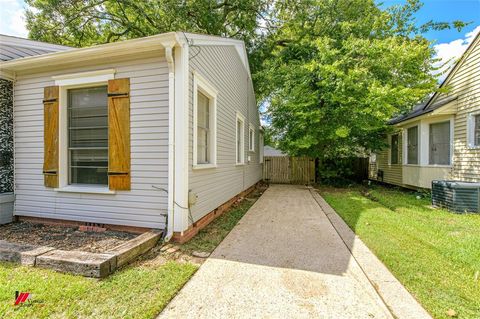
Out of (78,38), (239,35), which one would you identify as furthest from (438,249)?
(78,38)

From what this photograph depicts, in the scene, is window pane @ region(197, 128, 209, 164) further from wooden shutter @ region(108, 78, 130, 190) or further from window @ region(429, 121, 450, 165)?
window @ region(429, 121, 450, 165)

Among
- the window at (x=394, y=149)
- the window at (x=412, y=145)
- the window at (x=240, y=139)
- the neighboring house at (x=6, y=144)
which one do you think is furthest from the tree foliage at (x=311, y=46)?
the neighboring house at (x=6, y=144)

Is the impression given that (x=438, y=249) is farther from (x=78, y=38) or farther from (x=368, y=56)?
(x=78, y=38)

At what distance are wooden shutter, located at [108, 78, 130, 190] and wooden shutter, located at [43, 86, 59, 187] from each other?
1.22m

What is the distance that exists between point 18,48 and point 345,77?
9.84 m

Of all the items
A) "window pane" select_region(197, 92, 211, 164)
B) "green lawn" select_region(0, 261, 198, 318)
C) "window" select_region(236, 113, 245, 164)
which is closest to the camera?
"green lawn" select_region(0, 261, 198, 318)

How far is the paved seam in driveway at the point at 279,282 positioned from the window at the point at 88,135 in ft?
9.07

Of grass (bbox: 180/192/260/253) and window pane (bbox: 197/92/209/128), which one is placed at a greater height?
window pane (bbox: 197/92/209/128)

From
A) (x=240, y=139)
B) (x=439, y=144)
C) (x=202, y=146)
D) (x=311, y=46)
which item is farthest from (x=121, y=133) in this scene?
(x=311, y=46)

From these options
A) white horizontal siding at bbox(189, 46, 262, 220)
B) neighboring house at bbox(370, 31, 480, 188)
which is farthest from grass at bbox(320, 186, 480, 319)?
white horizontal siding at bbox(189, 46, 262, 220)

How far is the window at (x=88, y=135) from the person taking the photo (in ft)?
14.2

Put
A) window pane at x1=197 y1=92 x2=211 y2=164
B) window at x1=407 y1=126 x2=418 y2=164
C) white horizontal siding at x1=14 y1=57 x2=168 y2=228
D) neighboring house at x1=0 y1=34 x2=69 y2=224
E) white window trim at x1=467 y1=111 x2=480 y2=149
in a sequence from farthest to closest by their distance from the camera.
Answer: window at x1=407 y1=126 x2=418 y2=164, white window trim at x1=467 y1=111 x2=480 y2=149, window pane at x1=197 y1=92 x2=211 y2=164, neighboring house at x1=0 y1=34 x2=69 y2=224, white horizontal siding at x1=14 y1=57 x2=168 y2=228

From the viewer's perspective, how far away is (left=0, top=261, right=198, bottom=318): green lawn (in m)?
2.07

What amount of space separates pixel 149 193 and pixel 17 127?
10.6ft
